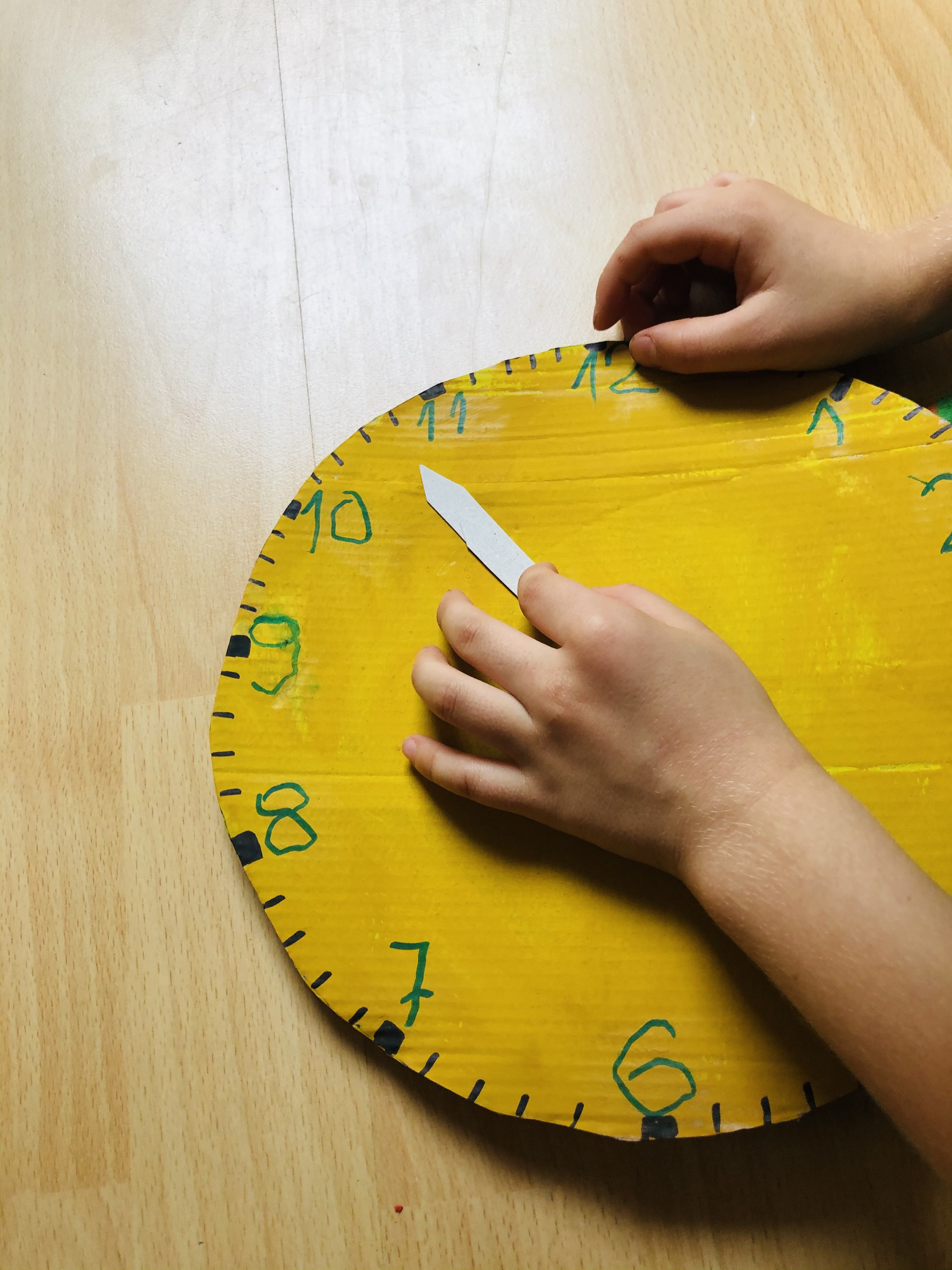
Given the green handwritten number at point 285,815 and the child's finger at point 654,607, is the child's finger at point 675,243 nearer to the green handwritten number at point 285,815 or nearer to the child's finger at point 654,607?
the child's finger at point 654,607

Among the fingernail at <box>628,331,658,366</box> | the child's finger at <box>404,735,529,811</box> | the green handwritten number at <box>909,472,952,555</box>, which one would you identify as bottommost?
the child's finger at <box>404,735,529,811</box>

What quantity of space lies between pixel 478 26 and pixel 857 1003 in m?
0.68

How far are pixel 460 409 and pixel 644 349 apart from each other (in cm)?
11

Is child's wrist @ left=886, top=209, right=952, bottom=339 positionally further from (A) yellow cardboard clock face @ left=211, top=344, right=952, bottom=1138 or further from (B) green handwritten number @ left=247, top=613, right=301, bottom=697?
(B) green handwritten number @ left=247, top=613, right=301, bottom=697

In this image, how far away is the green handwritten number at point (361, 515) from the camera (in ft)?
1.63

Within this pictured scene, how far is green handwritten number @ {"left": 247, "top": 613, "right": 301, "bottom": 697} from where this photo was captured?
1.57ft

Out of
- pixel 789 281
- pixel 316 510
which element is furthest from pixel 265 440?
pixel 789 281

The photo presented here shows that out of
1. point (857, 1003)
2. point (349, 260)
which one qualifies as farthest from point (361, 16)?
point (857, 1003)

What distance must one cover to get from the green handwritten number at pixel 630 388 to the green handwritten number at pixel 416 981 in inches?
12.7

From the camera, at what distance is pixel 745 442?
19.5 inches

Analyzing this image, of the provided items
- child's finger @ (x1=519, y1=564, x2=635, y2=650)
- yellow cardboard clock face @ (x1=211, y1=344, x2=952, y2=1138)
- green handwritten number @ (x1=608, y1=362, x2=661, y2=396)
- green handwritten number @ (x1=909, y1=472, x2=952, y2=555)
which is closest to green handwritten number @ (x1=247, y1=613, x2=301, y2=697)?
yellow cardboard clock face @ (x1=211, y1=344, x2=952, y2=1138)

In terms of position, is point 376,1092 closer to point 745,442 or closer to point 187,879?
point 187,879

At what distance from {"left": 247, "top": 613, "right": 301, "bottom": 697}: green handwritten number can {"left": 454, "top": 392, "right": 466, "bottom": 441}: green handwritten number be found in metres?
0.14

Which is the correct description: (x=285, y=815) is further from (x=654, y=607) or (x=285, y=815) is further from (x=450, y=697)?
(x=654, y=607)
